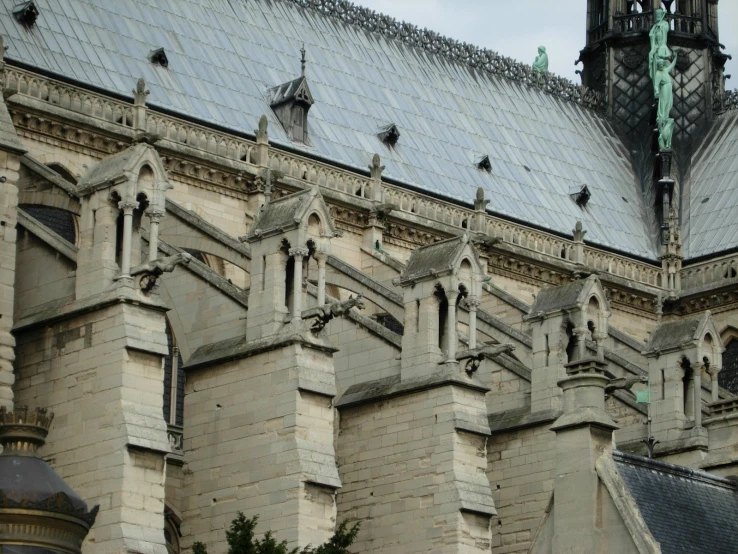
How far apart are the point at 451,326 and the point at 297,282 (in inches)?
129

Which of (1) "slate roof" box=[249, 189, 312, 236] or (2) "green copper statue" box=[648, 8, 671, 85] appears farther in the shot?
(2) "green copper statue" box=[648, 8, 671, 85]

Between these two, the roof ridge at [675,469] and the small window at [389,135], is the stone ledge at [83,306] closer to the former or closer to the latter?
the roof ridge at [675,469]

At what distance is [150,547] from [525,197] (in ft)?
85.1

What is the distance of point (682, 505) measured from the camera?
27828mm

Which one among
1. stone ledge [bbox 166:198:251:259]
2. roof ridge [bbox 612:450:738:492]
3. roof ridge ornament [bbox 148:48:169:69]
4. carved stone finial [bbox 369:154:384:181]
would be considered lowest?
roof ridge [bbox 612:450:738:492]

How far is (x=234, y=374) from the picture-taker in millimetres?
33281

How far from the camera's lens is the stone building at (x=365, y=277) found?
99.0 ft

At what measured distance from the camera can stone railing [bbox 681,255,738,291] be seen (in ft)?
178

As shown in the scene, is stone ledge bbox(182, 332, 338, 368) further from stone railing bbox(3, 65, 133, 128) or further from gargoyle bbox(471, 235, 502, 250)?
gargoyle bbox(471, 235, 502, 250)

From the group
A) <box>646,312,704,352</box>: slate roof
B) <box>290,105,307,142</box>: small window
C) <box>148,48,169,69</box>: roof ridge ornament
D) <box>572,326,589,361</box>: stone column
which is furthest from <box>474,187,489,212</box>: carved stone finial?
<box>572,326,589,361</box>: stone column

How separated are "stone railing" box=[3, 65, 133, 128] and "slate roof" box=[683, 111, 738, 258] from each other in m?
19.3

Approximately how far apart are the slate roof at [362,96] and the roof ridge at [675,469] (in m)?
17.7

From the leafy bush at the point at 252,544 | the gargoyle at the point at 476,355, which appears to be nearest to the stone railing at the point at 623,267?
the gargoyle at the point at 476,355

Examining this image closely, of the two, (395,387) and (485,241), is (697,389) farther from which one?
(485,241)
